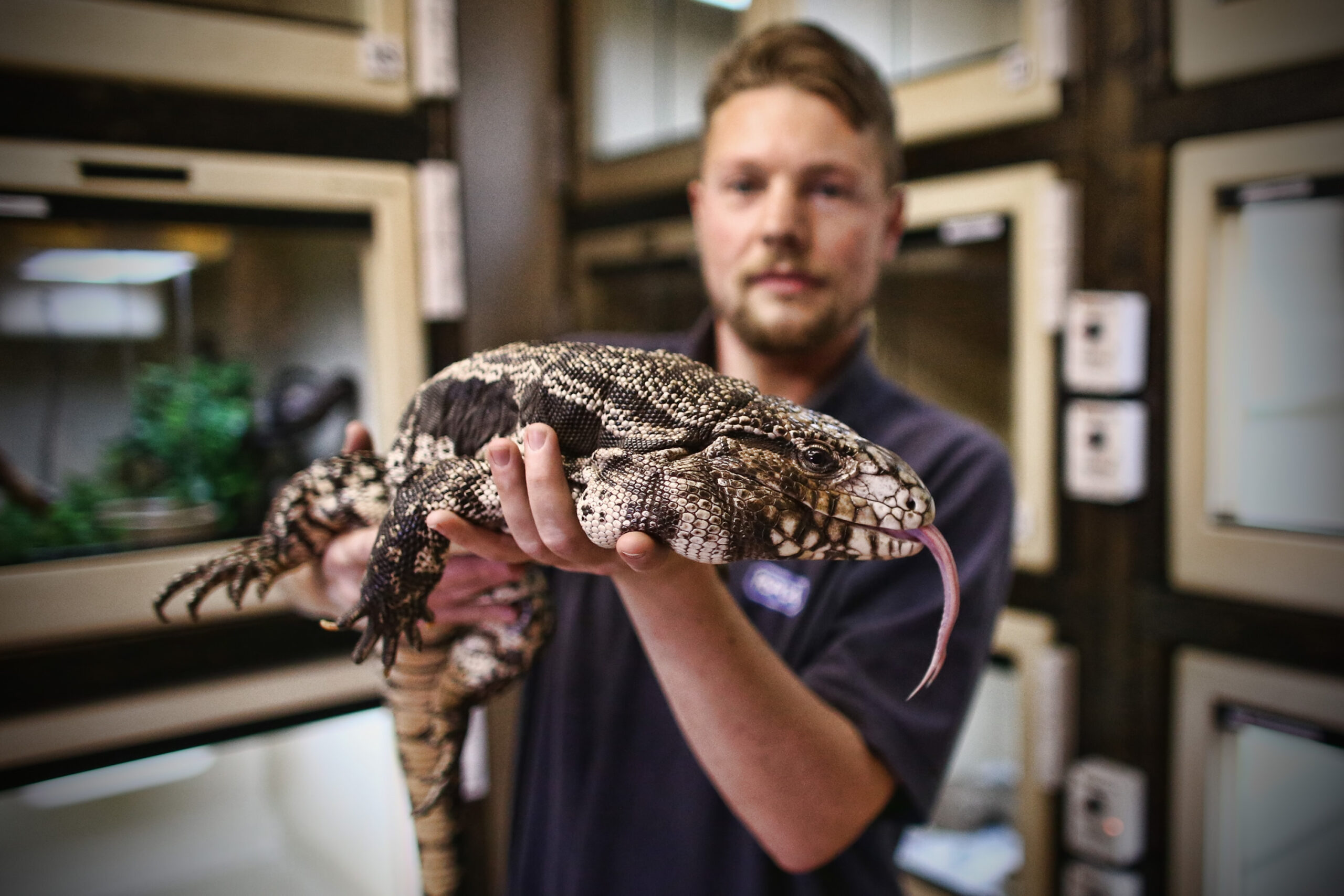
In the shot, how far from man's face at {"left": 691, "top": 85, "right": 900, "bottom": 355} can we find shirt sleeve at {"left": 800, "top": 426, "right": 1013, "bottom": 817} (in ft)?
1.47

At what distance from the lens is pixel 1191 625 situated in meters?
1.98

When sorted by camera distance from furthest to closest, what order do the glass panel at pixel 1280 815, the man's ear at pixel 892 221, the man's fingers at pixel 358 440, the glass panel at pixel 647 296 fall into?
the glass panel at pixel 647 296
the glass panel at pixel 1280 815
the man's ear at pixel 892 221
the man's fingers at pixel 358 440

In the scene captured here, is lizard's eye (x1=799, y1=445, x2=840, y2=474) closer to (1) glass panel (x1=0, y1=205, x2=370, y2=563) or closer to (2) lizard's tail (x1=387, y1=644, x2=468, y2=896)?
(2) lizard's tail (x1=387, y1=644, x2=468, y2=896)

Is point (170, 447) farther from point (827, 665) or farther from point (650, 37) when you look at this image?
point (650, 37)

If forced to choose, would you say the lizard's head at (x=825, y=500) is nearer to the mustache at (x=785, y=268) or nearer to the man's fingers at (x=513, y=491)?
the man's fingers at (x=513, y=491)

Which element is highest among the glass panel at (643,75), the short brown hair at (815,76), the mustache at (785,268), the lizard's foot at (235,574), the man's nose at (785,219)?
the glass panel at (643,75)

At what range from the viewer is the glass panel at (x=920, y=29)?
2.18 metres

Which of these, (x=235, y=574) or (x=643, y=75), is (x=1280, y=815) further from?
(x=643, y=75)

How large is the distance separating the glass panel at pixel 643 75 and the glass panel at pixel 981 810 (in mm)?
2034

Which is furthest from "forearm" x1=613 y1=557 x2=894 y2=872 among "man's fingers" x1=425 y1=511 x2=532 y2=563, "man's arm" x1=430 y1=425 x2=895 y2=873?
"man's fingers" x1=425 y1=511 x2=532 y2=563

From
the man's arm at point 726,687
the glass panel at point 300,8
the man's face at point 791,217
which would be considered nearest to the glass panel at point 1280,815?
the man's arm at point 726,687

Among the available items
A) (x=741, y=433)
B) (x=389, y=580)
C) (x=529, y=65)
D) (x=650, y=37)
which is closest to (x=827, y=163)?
(x=741, y=433)

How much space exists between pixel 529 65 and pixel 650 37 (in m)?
0.58

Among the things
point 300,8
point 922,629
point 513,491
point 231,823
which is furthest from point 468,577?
point 300,8
